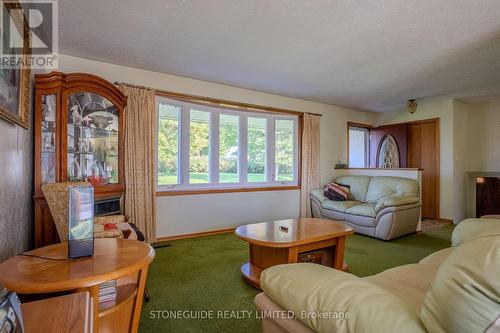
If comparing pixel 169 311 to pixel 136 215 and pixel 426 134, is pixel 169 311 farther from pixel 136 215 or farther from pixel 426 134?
pixel 426 134

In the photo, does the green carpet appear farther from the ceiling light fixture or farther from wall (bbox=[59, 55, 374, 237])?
the ceiling light fixture

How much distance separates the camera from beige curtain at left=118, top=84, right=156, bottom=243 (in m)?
3.28

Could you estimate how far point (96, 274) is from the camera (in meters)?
1.02

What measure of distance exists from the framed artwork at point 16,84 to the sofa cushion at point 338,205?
13.1 feet

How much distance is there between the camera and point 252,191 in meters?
4.46

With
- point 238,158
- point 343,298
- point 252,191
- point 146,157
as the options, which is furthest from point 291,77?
point 343,298

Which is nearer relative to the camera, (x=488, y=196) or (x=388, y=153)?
(x=488, y=196)

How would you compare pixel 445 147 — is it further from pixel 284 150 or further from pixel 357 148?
pixel 284 150

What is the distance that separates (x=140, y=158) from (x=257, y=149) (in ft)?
6.50

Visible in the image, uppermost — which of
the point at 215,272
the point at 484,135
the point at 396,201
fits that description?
the point at 484,135

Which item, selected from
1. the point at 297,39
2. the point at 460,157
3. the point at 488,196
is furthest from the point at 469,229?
the point at 460,157

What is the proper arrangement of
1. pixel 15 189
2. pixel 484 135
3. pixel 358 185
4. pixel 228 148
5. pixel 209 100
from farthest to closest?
pixel 484 135, pixel 358 185, pixel 228 148, pixel 209 100, pixel 15 189

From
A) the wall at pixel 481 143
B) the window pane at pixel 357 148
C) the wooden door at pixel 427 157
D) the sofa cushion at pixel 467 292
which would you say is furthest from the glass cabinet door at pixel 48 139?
the wall at pixel 481 143

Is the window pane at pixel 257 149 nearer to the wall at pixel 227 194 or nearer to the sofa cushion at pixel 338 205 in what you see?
the wall at pixel 227 194
